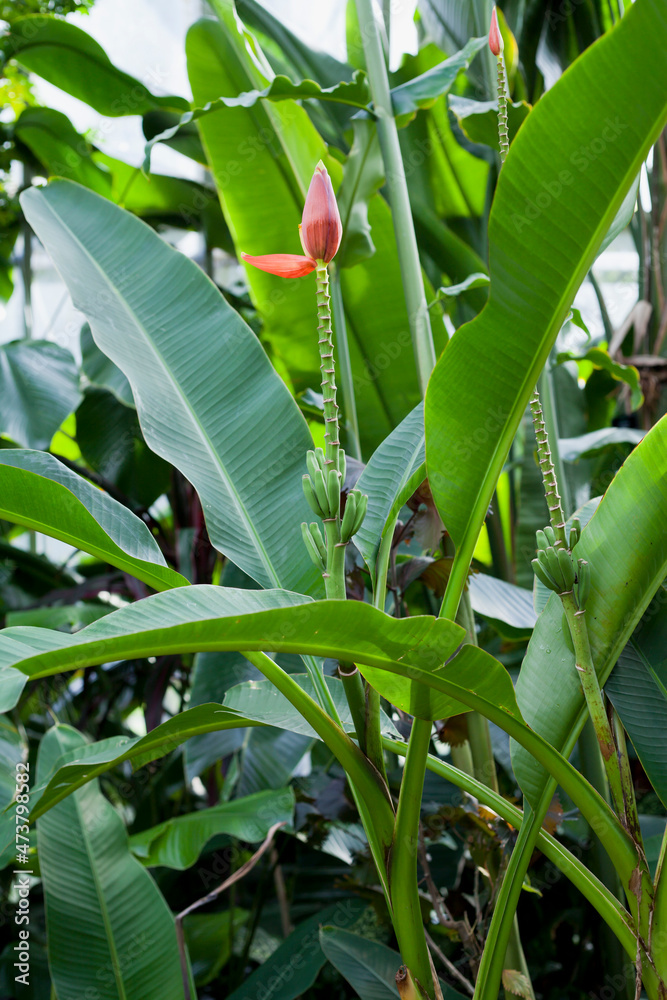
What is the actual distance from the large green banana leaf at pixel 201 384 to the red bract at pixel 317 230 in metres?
0.22

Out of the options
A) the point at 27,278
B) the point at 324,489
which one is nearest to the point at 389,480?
the point at 324,489

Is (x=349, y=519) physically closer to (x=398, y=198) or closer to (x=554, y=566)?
(x=554, y=566)

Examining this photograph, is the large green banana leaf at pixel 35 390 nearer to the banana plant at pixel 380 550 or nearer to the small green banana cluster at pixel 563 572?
the banana plant at pixel 380 550

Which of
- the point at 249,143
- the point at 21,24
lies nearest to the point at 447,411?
the point at 249,143

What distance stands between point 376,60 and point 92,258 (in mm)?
516

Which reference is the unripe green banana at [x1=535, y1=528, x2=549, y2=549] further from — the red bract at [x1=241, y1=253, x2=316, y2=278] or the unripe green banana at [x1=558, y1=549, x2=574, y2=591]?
the red bract at [x1=241, y1=253, x2=316, y2=278]

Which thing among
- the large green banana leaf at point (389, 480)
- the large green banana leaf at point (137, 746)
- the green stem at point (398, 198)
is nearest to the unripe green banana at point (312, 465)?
the large green banana leaf at point (389, 480)

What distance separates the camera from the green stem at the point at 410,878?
492 mm

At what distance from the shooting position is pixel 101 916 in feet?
2.52

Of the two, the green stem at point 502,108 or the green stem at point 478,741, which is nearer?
the green stem at point 502,108

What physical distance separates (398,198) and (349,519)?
639 mm

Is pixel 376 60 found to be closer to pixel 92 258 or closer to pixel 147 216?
pixel 92 258

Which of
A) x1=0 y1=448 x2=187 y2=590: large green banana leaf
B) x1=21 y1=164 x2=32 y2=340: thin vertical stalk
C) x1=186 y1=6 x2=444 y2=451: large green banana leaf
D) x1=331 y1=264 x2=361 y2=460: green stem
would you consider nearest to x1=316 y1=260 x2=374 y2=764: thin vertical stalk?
x1=0 y1=448 x2=187 y2=590: large green banana leaf

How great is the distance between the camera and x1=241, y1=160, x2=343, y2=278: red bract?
0.48 m
